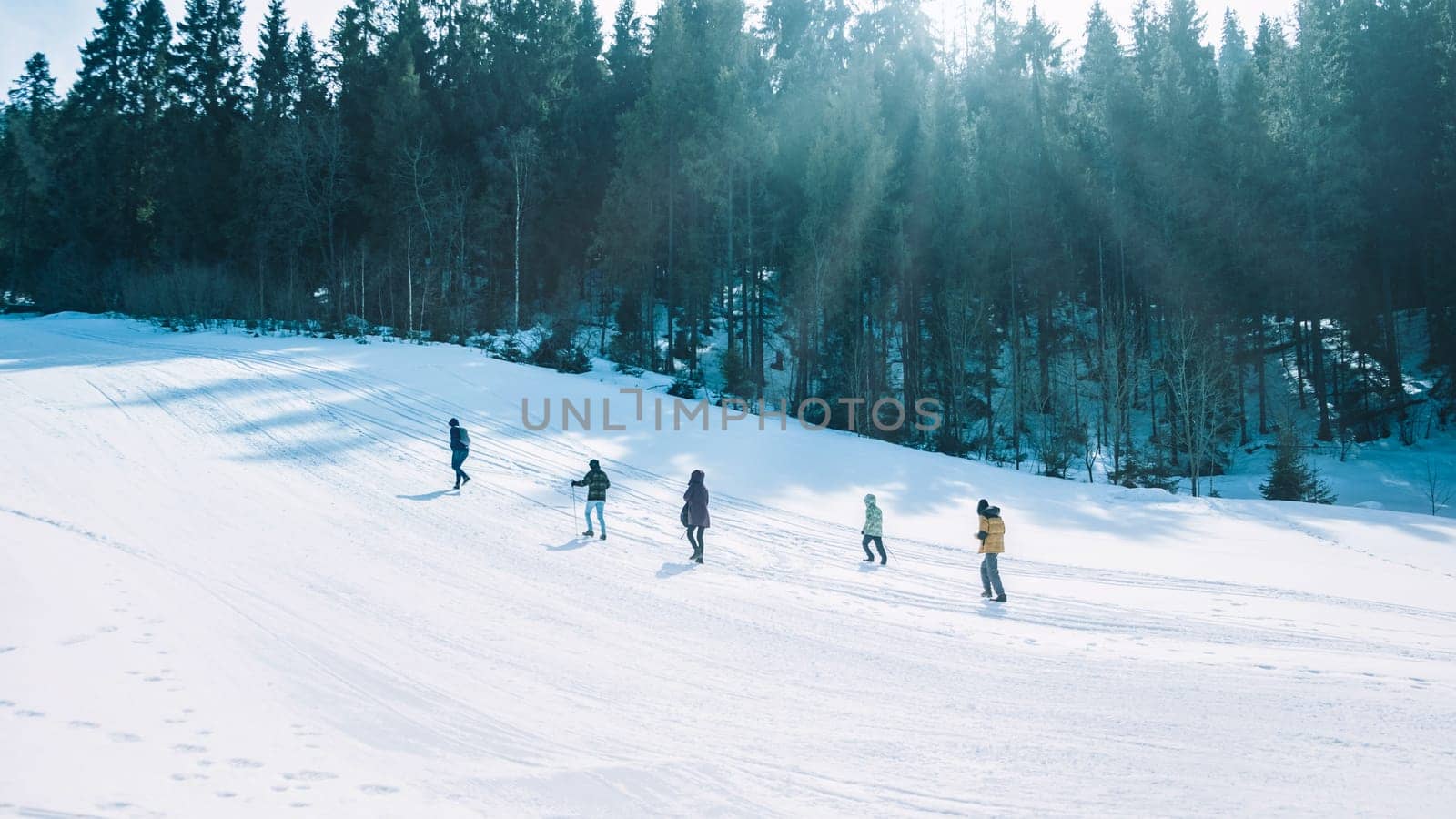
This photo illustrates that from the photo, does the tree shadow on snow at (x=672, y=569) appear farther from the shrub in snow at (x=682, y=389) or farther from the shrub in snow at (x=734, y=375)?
the shrub in snow at (x=734, y=375)

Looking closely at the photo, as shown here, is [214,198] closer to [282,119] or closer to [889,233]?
[282,119]

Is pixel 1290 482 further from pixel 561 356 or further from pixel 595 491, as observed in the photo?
pixel 561 356

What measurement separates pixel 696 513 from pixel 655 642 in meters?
3.77

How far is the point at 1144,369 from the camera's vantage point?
1283 inches

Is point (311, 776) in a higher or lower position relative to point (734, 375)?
lower

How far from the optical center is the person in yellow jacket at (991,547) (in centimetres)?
1129

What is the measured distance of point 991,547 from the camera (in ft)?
37.1

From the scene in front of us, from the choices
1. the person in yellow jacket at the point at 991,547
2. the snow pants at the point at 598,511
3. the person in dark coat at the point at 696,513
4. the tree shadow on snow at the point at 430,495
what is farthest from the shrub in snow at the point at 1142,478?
the tree shadow on snow at the point at 430,495

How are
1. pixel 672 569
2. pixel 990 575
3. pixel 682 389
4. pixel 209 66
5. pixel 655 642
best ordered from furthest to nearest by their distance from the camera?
pixel 209 66 < pixel 682 389 < pixel 672 569 < pixel 990 575 < pixel 655 642

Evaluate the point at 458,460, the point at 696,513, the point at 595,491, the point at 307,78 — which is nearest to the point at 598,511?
the point at 595,491

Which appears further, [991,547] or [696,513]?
[696,513]

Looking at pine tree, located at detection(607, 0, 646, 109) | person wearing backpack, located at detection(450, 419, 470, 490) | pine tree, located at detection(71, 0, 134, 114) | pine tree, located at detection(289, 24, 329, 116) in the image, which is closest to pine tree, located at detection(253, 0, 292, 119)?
pine tree, located at detection(289, 24, 329, 116)

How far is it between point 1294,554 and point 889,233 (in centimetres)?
1894

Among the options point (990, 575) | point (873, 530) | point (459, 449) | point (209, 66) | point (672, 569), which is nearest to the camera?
point (990, 575)
